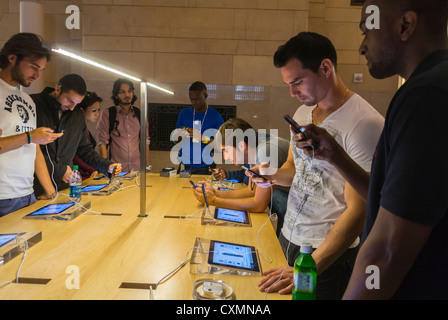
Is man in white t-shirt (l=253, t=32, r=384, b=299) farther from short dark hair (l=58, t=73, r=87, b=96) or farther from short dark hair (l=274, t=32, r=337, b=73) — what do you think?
short dark hair (l=58, t=73, r=87, b=96)

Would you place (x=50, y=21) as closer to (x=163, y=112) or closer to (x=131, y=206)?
(x=163, y=112)

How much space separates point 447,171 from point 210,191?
5.25ft

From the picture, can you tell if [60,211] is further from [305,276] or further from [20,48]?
[305,276]

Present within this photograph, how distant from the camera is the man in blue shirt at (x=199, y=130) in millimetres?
3715

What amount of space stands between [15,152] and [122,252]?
110 centimetres

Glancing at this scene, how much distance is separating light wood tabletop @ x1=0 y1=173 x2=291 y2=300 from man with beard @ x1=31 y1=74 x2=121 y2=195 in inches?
16.9

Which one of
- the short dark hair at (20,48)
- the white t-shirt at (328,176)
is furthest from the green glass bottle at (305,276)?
the short dark hair at (20,48)

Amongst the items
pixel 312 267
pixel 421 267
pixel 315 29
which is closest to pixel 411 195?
pixel 421 267

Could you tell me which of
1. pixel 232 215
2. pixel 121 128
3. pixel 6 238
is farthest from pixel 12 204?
pixel 121 128

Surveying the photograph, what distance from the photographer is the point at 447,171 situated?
62 centimetres

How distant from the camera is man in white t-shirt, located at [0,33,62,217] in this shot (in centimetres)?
190

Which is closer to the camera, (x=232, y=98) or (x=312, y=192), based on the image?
(x=312, y=192)

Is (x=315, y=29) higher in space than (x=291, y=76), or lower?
higher

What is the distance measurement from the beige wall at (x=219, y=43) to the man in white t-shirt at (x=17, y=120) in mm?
2787
